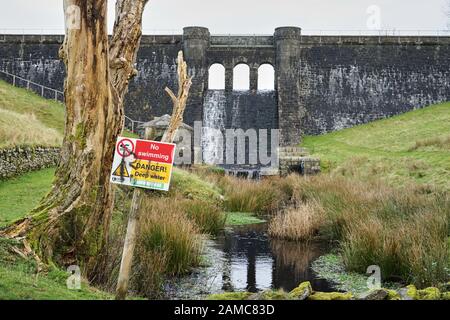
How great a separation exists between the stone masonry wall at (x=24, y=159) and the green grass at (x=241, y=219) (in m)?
4.84

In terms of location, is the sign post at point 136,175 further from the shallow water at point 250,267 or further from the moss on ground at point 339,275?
the moss on ground at point 339,275

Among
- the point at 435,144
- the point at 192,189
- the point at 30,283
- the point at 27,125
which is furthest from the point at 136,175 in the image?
the point at 435,144

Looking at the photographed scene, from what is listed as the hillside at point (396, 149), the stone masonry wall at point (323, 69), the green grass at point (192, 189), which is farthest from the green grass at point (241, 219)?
the stone masonry wall at point (323, 69)

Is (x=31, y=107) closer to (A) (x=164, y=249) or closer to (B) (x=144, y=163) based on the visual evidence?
(A) (x=164, y=249)

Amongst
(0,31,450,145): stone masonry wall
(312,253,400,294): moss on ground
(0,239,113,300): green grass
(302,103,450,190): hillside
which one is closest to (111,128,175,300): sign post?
(0,239,113,300): green grass

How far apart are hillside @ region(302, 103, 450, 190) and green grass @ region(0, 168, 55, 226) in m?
8.15

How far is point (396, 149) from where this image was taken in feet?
66.9

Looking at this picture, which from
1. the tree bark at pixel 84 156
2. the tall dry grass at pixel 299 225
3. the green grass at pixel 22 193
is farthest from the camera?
the tall dry grass at pixel 299 225

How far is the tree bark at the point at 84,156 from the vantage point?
16.8 feet

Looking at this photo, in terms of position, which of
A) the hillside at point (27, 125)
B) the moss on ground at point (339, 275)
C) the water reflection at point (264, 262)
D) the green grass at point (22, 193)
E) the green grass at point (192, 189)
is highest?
the hillside at point (27, 125)

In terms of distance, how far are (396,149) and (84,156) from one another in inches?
679

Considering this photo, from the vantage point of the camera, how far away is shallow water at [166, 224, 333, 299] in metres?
6.01
